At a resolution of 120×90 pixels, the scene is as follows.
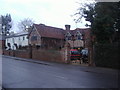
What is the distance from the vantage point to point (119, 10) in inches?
653

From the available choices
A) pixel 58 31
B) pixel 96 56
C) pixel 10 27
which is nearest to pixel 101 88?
pixel 96 56

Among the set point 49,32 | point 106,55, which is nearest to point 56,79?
point 106,55

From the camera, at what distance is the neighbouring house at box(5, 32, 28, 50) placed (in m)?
48.8

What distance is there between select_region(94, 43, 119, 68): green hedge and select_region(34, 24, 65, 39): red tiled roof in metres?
25.0

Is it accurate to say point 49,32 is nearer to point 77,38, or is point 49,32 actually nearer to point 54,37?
point 54,37

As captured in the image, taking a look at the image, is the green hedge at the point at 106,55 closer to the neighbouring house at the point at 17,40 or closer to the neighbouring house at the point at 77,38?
the neighbouring house at the point at 77,38

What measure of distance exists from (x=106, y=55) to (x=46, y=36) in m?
26.5

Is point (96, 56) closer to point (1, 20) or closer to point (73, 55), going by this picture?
point (73, 55)

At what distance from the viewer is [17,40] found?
5284 centimetres

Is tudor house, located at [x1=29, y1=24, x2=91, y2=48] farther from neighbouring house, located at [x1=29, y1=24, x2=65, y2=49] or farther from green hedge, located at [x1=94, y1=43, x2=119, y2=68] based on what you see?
green hedge, located at [x1=94, y1=43, x2=119, y2=68]

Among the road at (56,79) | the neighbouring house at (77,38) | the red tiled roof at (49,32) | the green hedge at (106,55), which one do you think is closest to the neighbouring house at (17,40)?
the red tiled roof at (49,32)

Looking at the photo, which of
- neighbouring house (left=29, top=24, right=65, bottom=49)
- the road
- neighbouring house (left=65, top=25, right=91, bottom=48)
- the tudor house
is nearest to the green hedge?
the road

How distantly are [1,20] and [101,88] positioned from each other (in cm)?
7021

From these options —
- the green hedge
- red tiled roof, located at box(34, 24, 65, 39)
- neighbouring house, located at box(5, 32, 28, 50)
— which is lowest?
the green hedge
